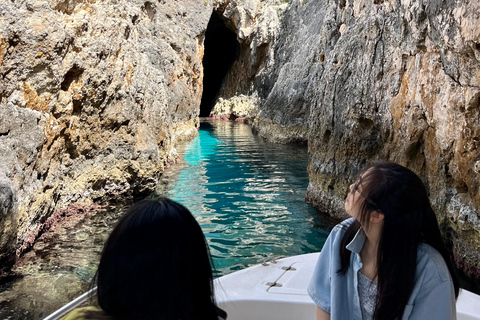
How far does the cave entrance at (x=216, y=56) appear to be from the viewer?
36625mm

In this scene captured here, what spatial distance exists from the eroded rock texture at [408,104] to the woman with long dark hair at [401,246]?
136 inches

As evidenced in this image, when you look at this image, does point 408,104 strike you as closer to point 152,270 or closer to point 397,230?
point 397,230

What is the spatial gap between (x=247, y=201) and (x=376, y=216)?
8.12 meters

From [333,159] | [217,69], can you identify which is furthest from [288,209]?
[217,69]

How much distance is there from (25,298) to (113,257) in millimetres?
4324

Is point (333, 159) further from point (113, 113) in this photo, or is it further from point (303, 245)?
point (113, 113)

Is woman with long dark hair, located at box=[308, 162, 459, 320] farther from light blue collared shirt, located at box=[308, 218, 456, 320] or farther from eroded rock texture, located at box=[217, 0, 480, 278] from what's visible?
eroded rock texture, located at box=[217, 0, 480, 278]

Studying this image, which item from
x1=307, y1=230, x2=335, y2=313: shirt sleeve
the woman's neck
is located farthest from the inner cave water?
the woman's neck

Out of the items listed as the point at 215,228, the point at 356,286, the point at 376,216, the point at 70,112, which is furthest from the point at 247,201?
the point at 376,216

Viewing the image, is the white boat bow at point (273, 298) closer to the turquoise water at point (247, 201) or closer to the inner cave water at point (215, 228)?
the inner cave water at point (215, 228)

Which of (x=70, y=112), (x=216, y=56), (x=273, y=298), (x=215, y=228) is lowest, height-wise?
(x=215, y=228)

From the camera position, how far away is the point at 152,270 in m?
1.15

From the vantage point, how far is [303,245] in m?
7.11

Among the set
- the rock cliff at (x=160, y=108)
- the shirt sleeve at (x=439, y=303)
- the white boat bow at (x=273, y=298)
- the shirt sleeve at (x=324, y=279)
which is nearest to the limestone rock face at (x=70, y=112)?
the rock cliff at (x=160, y=108)
